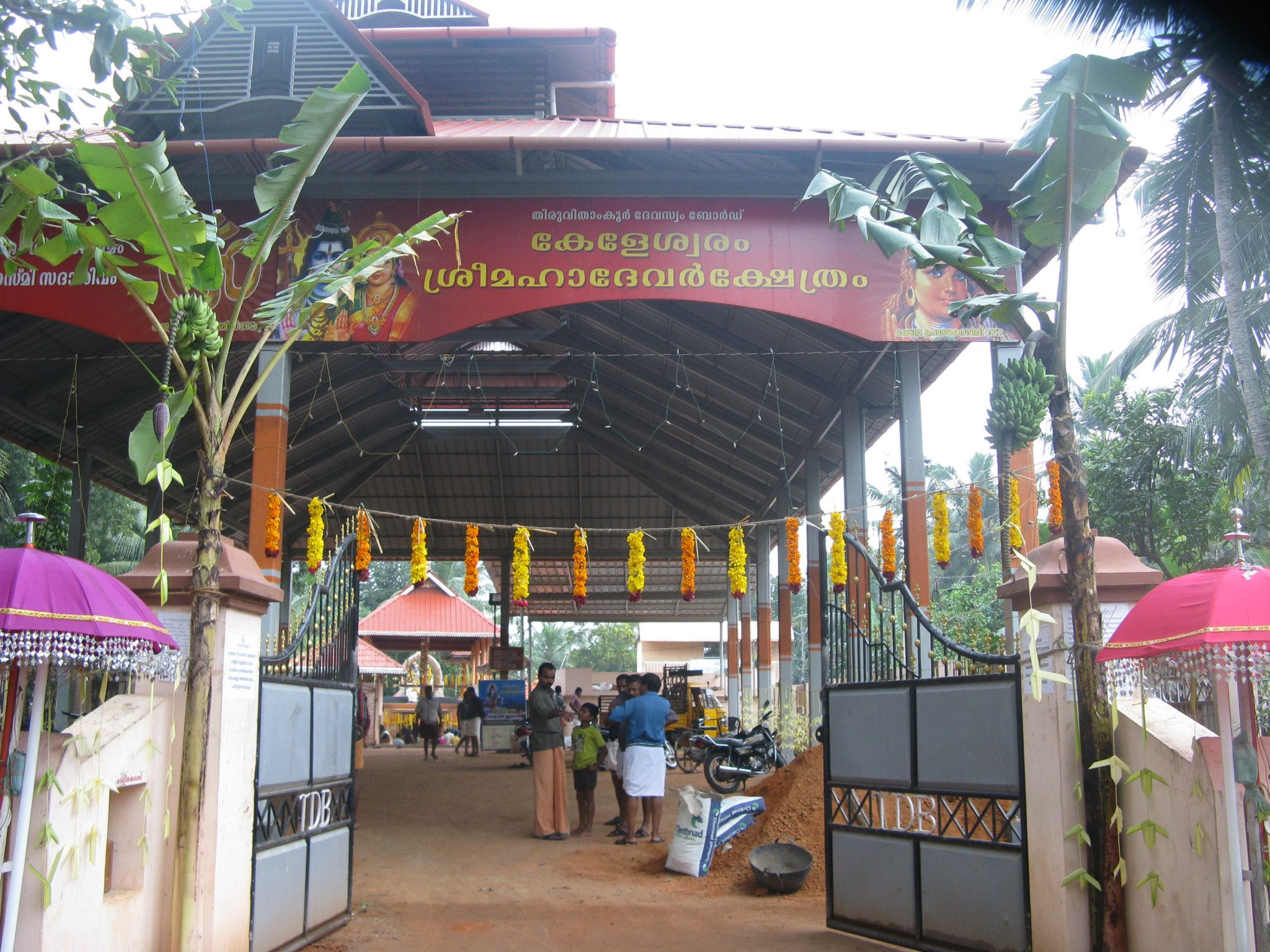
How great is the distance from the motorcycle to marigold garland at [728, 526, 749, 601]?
145 inches

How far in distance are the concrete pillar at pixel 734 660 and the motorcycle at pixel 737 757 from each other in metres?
7.82

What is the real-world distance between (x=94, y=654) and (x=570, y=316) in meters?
9.92

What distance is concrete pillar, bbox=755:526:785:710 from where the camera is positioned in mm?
19156

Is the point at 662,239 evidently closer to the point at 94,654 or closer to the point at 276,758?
the point at 276,758

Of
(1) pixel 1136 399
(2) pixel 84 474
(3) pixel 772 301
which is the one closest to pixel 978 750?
(3) pixel 772 301

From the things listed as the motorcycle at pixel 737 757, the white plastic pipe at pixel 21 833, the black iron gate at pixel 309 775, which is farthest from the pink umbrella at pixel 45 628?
the motorcycle at pixel 737 757

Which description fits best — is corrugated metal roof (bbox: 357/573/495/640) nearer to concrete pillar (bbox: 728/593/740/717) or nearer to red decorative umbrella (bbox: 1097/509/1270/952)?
concrete pillar (bbox: 728/593/740/717)

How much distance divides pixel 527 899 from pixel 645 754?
6.28ft

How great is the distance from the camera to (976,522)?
9.22m

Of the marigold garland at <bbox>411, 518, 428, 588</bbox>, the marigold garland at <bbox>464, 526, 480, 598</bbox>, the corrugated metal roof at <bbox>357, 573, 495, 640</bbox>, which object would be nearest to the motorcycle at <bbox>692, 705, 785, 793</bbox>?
the marigold garland at <bbox>464, 526, 480, 598</bbox>

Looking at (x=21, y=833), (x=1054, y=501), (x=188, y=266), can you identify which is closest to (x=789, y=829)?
(x=1054, y=501)

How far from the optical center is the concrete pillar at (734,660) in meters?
22.0

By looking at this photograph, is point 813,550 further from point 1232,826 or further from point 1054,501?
point 1232,826

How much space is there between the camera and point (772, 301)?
31.0 ft
